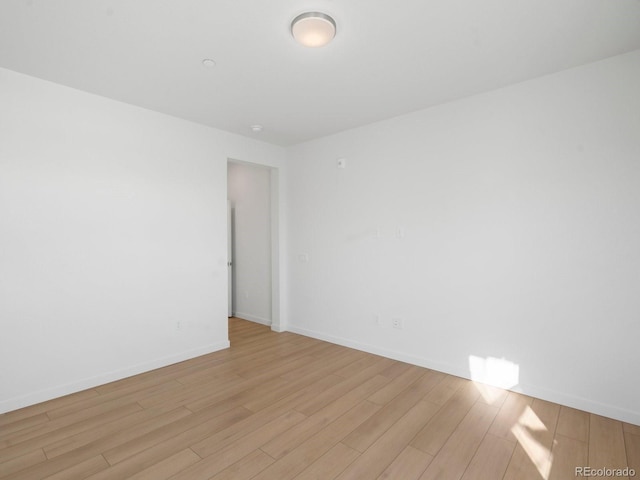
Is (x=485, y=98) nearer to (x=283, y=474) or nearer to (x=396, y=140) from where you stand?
(x=396, y=140)

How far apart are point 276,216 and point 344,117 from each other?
1.78 meters

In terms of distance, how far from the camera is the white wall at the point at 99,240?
255 centimetres

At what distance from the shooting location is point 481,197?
2.98 m

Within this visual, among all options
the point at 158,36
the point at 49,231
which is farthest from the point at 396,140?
the point at 49,231

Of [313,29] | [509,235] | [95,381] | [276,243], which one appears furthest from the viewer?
[276,243]

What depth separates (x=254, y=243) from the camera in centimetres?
523

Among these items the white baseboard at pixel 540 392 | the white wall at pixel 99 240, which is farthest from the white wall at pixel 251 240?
the white baseboard at pixel 540 392

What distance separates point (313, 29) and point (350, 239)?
244 cm

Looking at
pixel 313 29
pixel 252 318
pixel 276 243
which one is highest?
pixel 313 29

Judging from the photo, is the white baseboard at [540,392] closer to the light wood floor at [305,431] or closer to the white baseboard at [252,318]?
the light wood floor at [305,431]

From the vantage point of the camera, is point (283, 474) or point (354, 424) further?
point (354, 424)

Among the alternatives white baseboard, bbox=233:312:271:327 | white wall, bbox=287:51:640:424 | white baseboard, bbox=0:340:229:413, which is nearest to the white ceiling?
white wall, bbox=287:51:640:424

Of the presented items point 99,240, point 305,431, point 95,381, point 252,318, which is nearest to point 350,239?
point 305,431

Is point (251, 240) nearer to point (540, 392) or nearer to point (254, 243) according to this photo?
point (254, 243)
